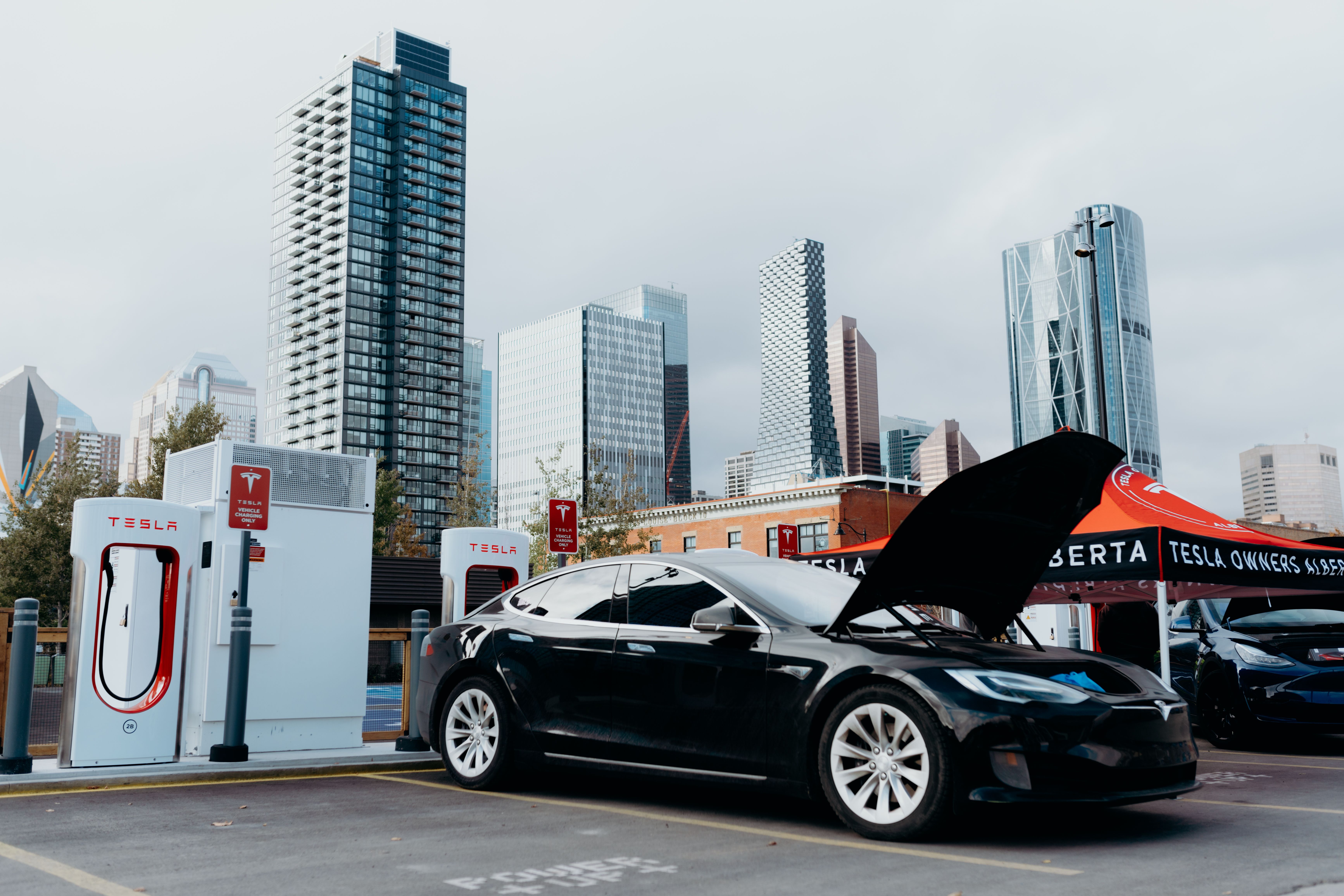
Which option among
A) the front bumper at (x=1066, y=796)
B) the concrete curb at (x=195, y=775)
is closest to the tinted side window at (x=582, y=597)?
the concrete curb at (x=195, y=775)

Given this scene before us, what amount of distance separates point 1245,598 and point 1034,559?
18.8 ft

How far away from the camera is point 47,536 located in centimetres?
3531

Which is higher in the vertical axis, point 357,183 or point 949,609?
point 357,183

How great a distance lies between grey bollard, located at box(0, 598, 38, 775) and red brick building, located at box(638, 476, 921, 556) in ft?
139

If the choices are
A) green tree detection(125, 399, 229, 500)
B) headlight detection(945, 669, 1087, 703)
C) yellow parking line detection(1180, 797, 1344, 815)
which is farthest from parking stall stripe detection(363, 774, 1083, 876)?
green tree detection(125, 399, 229, 500)

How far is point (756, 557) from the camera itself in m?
7.00

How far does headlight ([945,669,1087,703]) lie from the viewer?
4891mm

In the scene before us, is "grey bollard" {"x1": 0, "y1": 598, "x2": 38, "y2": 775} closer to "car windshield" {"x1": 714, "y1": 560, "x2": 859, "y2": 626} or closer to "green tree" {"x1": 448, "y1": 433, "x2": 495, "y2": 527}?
"car windshield" {"x1": 714, "y1": 560, "x2": 859, "y2": 626}

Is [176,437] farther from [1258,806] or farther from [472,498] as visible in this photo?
[1258,806]

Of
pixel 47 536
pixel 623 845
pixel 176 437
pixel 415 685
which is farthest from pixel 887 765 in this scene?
pixel 47 536

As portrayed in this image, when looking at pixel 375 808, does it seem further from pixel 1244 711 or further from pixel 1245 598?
pixel 1245 598

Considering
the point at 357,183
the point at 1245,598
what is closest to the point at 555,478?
the point at 1245,598

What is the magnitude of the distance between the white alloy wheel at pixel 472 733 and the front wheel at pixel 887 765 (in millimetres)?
2383

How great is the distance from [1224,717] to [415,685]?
7418mm
